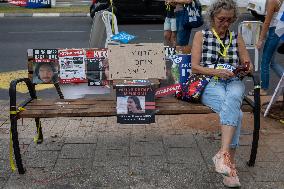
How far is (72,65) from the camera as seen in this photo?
4340 millimetres

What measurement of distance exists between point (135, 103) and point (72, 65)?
900mm

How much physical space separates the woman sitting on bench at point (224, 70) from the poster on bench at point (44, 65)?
1.31 m

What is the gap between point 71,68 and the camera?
4363 mm

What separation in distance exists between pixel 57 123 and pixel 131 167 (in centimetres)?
145

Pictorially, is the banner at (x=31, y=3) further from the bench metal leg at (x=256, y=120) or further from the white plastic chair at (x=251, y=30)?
the white plastic chair at (x=251, y=30)

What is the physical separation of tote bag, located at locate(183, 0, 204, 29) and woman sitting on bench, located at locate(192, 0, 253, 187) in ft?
8.63

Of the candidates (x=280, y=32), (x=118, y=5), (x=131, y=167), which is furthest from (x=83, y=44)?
(x=131, y=167)

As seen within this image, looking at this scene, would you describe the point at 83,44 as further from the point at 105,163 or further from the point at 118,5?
the point at 105,163

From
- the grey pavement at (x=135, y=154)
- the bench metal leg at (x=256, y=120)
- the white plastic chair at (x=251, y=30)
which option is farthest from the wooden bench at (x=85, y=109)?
the white plastic chair at (x=251, y=30)

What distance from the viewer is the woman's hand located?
379 centimetres

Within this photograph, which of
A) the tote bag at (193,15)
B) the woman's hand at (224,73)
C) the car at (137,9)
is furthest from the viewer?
the car at (137,9)

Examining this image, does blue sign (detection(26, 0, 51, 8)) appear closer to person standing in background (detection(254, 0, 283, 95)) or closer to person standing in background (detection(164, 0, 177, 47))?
person standing in background (detection(164, 0, 177, 47))

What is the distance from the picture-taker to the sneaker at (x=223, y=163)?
3.41 m

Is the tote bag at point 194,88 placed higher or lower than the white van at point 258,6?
lower
